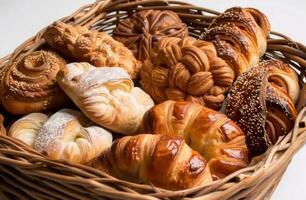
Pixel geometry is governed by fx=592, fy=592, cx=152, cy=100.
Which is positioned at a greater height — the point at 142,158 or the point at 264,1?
the point at 142,158

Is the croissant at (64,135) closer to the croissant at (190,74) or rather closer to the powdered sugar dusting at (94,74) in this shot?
the powdered sugar dusting at (94,74)

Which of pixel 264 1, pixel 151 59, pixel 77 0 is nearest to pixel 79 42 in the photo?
Answer: pixel 151 59

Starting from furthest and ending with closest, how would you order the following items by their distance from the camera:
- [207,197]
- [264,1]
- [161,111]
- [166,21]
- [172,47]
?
[264,1]
[166,21]
[172,47]
[161,111]
[207,197]

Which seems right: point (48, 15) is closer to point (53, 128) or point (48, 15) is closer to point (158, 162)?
point (53, 128)

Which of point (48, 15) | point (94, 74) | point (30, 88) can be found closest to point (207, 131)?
point (94, 74)

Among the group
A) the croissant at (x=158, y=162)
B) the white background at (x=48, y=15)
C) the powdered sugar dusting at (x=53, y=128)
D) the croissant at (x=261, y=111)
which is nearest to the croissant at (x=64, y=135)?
the powdered sugar dusting at (x=53, y=128)

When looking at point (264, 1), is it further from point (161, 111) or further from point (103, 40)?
point (161, 111)
